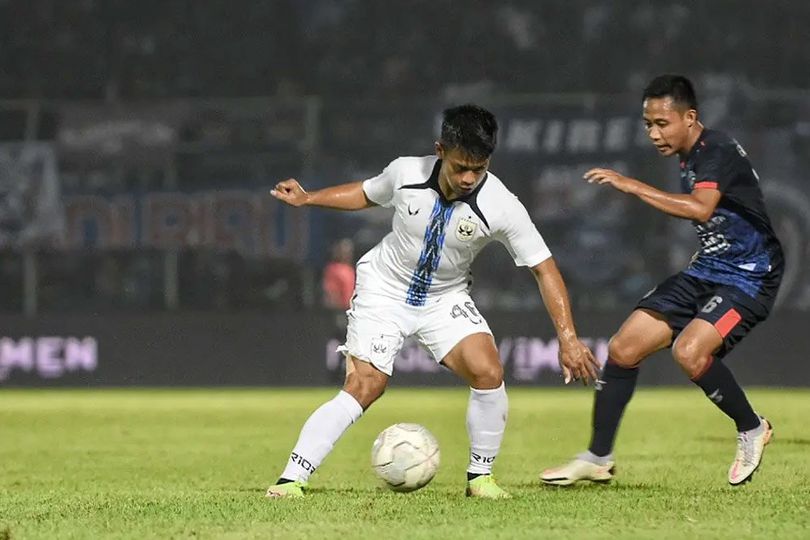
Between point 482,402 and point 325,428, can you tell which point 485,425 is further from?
point 325,428

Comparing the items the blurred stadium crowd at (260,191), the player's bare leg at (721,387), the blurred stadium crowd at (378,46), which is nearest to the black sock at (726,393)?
the player's bare leg at (721,387)

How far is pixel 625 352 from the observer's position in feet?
25.5

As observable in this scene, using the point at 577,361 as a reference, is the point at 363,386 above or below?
below

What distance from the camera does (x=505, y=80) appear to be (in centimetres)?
2261

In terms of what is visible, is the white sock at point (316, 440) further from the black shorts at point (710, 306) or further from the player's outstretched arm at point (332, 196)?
the black shorts at point (710, 306)

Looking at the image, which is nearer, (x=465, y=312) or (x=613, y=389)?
(x=465, y=312)

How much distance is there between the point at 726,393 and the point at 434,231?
1.80 m

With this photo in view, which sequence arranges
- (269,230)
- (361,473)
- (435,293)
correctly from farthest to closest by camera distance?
(269,230), (361,473), (435,293)

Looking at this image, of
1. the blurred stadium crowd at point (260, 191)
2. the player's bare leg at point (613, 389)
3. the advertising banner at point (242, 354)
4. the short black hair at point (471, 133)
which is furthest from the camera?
the advertising banner at point (242, 354)

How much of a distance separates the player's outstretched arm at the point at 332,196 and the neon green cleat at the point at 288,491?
50.6 inches

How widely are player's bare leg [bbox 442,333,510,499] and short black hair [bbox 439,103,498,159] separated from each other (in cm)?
96

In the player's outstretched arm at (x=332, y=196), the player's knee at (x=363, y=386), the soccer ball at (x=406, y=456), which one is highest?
the player's outstretched arm at (x=332, y=196)

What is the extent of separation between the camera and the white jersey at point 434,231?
7.02 m

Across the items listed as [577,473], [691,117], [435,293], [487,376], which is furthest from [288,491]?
[691,117]
